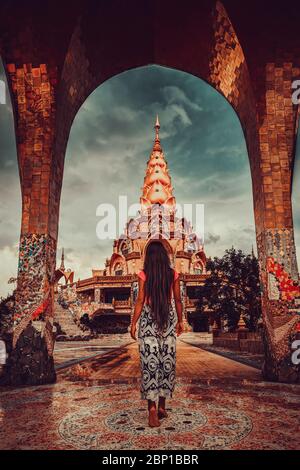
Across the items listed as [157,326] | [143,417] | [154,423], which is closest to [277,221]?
[157,326]

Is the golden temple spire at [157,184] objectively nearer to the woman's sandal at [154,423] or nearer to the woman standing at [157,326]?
the woman standing at [157,326]

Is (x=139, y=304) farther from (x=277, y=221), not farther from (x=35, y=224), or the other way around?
(x=277, y=221)

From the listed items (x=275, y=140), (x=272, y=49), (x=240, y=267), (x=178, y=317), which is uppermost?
(x=272, y=49)

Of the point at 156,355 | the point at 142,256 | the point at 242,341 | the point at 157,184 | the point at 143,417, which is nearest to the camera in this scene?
the point at 156,355

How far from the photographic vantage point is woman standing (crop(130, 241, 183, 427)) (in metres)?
3.59

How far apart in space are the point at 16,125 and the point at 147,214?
38142 millimetres

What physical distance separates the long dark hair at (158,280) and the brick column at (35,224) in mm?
3432

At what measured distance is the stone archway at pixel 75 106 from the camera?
252 inches

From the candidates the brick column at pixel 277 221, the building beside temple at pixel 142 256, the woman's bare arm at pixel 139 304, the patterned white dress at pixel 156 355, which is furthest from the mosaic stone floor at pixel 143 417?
the building beside temple at pixel 142 256

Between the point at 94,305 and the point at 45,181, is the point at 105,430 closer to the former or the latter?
the point at 45,181

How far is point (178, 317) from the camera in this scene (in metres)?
3.78

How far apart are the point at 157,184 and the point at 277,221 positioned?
131ft

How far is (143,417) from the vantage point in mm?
3738

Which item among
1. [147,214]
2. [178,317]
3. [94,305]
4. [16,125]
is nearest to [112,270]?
[147,214]
